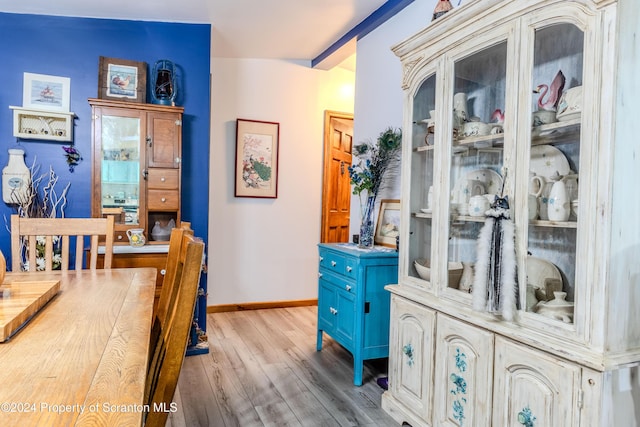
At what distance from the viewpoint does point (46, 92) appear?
297cm

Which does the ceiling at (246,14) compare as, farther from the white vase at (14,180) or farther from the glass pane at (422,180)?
the glass pane at (422,180)

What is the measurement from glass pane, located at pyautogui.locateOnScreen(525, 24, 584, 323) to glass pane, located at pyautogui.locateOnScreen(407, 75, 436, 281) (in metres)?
0.58

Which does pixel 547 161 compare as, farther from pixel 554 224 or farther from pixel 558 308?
pixel 558 308

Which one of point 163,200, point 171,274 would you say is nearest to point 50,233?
point 171,274

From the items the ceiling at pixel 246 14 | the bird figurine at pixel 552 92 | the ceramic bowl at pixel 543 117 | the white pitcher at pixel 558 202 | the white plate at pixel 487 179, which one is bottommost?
the white pitcher at pixel 558 202

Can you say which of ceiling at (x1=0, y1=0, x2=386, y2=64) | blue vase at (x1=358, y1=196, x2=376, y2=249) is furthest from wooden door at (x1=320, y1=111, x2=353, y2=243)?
blue vase at (x1=358, y1=196, x2=376, y2=249)

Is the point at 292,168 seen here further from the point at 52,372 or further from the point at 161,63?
the point at 52,372

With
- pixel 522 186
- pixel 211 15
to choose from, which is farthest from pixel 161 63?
pixel 522 186

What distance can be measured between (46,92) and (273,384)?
8.55ft

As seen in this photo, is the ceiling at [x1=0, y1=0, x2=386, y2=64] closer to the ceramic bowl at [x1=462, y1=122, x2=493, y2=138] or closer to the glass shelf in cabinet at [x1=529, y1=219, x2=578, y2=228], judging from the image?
the ceramic bowl at [x1=462, y1=122, x2=493, y2=138]

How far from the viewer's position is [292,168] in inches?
177

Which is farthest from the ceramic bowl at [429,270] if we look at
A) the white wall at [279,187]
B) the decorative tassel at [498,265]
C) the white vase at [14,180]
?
the white vase at [14,180]

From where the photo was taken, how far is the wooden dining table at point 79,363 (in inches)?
26.2

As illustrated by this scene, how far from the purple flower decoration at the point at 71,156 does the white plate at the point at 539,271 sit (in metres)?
3.02
